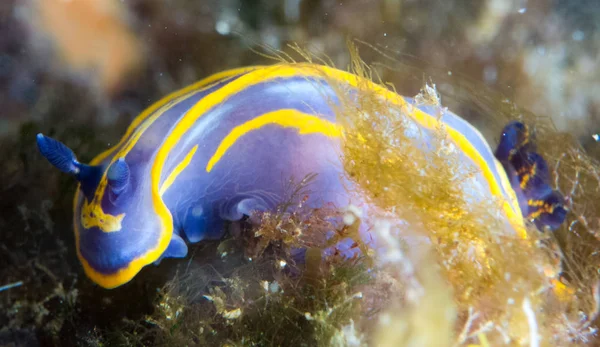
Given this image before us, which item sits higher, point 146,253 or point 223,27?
point 223,27

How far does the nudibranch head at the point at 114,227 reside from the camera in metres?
2.44

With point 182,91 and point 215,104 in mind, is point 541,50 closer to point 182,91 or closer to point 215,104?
point 215,104

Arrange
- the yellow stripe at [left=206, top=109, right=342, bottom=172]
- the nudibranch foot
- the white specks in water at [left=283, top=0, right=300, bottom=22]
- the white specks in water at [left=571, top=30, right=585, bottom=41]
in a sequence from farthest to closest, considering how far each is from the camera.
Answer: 1. the white specks in water at [left=571, top=30, right=585, bottom=41]
2. the white specks in water at [left=283, top=0, right=300, bottom=22]
3. the yellow stripe at [left=206, top=109, right=342, bottom=172]
4. the nudibranch foot

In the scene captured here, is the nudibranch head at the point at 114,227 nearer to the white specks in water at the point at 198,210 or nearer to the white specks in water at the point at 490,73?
the white specks in water at the point at 198,210

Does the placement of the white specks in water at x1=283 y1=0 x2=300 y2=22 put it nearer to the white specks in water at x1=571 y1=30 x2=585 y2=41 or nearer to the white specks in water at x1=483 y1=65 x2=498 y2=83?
the white specks in water at x1=483 y1=65 x2=498 y2=83

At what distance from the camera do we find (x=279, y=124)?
287cm

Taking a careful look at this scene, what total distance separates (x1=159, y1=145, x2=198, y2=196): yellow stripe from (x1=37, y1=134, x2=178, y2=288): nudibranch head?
0.60ft

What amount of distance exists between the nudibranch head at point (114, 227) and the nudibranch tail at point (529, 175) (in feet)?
8.65

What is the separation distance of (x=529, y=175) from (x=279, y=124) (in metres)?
2.00

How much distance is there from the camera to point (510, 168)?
3418 mm

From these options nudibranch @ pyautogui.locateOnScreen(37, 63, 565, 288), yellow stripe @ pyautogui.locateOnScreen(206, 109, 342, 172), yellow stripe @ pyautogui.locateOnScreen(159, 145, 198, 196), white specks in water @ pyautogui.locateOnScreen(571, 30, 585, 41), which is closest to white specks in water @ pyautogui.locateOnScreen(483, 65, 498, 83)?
white specks in water @ pyautogui.locateOnScreen(571, 30, 585, 41)

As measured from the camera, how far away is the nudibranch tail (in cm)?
316

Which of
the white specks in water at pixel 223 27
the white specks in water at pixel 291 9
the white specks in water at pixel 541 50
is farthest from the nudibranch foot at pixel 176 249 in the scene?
the white specks in water at pixel 541 50

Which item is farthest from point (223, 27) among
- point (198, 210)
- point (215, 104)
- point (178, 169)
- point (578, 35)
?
point (578, 35)
